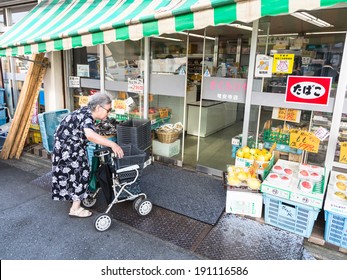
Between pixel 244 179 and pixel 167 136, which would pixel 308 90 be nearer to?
pixel 244 179

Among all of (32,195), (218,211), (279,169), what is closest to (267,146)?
(279,169)

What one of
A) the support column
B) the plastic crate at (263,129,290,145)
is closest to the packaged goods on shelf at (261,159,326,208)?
the plastic crate at (263,129,290,145)

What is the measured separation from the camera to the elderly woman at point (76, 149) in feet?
10.2

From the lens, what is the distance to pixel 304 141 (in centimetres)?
375

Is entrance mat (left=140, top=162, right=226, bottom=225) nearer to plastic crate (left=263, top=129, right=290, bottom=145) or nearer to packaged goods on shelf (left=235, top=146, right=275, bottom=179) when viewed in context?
packaged goods on shelf (left=235, top=146, right=275, bottom=179)

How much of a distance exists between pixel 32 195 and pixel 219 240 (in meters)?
2.91

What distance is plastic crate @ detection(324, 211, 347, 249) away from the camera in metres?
2.81

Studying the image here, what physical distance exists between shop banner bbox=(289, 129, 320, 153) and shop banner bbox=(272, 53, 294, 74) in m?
Answer: 0.86

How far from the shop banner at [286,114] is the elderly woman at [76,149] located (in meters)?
2.35

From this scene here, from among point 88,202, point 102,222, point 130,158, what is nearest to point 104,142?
point 130,158

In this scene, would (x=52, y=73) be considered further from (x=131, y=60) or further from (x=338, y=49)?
(x=338, y=49)

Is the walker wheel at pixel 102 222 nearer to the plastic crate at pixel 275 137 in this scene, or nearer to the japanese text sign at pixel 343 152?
the plastic crate at pixel 275 137

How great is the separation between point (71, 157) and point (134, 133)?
126 cm
